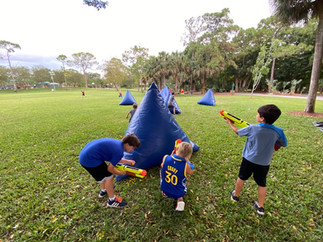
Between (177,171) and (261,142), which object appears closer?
(261,142)

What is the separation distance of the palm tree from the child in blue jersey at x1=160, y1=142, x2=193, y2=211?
1063 cm

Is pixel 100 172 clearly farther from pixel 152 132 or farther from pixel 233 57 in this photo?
pixel 233 57

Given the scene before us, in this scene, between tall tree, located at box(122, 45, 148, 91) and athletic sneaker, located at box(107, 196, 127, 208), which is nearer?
athletic sneaker, located at box(107, 196, 127, 208)

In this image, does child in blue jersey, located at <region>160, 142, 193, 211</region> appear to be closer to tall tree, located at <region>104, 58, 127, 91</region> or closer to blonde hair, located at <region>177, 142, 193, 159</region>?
blonde hair, located at <region>177, 142, 193, 159</region>

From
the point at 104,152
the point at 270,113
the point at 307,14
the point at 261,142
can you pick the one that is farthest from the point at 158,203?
the point at 307,14

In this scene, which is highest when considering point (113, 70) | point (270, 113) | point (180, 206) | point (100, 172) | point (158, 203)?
point (113, 70)

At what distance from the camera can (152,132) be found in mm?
3402

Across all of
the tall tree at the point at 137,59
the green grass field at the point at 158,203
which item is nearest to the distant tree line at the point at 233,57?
the tall tree at the point at 137,59

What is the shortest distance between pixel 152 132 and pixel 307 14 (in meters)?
11.8

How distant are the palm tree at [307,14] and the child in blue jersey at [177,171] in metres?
10.6

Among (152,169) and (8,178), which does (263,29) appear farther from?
(8,178)

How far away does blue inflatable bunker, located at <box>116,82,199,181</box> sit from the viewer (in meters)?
3.32

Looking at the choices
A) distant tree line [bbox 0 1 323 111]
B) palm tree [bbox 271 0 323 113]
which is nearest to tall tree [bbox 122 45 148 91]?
distant tree line [bbox 0 1 323 111]

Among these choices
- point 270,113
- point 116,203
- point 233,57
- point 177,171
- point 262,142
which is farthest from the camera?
point 233,57
